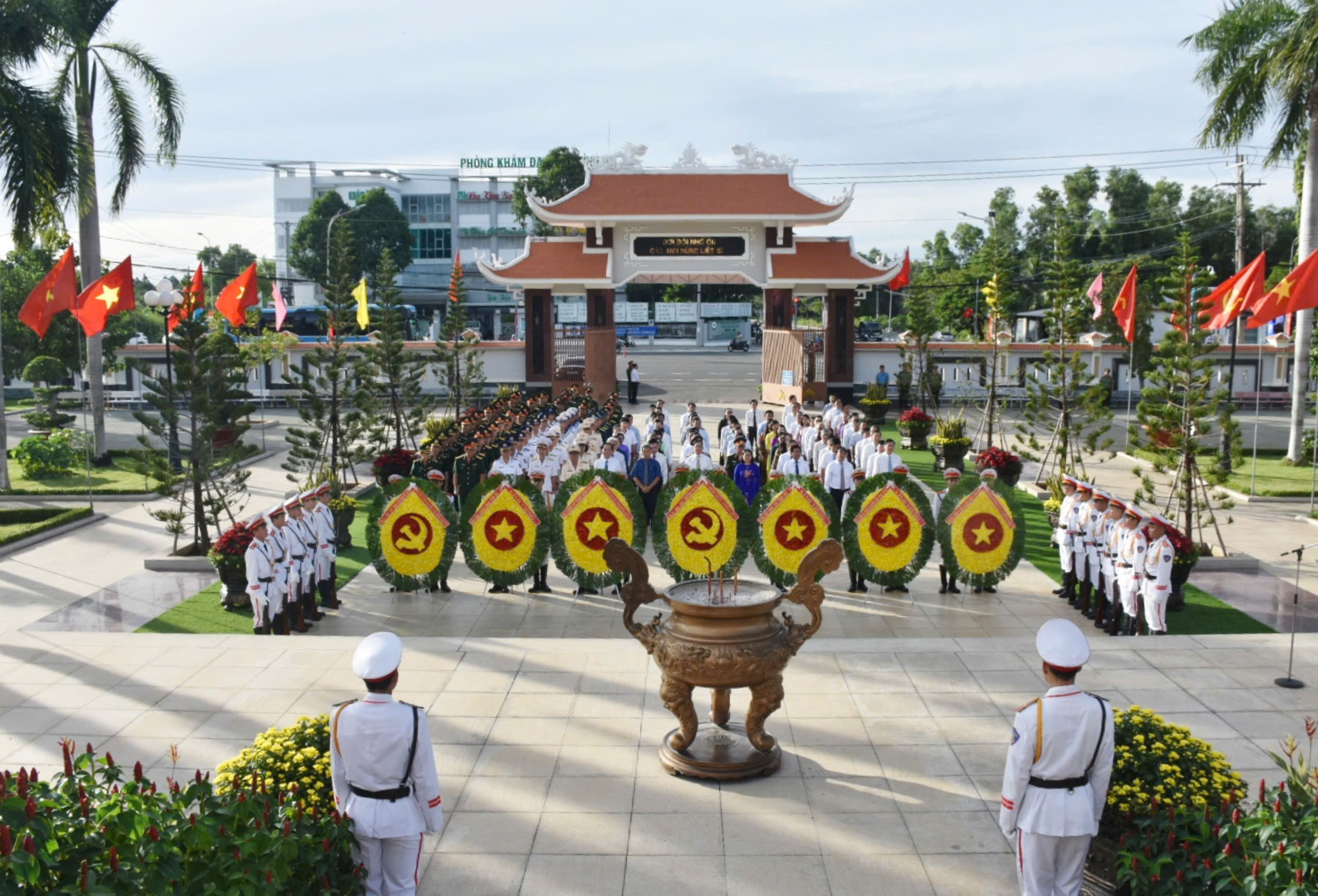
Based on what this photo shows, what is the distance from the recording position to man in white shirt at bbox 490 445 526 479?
1481cm

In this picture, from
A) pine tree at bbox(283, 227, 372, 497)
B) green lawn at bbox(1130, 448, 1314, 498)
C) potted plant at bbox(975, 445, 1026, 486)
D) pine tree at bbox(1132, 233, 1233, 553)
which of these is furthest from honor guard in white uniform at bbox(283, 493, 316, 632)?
green lawn at bbox(1130, 448, 1314, 498)

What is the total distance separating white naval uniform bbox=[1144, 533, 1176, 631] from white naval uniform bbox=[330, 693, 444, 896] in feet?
26.4

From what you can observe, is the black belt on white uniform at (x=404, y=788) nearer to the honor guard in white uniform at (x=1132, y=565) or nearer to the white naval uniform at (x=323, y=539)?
the white naval uniform at (x=323, y=539)

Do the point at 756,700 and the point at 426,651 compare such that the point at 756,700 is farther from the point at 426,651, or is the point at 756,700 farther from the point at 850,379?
the point at 850,379

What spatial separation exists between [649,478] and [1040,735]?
997cm

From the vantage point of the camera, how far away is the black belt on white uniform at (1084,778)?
17.5 ft

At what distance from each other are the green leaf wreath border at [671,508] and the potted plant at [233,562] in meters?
4.70

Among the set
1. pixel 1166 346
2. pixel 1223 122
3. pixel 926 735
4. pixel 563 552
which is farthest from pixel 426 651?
pixel 1223 122

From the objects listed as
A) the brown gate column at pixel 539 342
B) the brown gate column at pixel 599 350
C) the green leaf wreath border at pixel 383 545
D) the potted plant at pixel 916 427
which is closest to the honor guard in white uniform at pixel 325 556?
the green leaf wreath border at pixel 383 545

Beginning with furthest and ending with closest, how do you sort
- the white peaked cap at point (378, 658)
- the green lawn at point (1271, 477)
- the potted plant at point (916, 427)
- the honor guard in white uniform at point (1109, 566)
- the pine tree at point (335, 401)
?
the potted plant at point (916, 427), the green lawn at point (1271, 477), the pine tree at point (335, 401), the honor guard in white uniform at point (1109, 566), the white peaked cap at point (378, 658)

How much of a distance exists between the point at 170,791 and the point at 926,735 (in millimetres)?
5072

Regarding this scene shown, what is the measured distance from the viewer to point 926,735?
7816mm

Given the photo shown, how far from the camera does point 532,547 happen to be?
1273 cm

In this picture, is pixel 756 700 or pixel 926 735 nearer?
pixel 756 700
